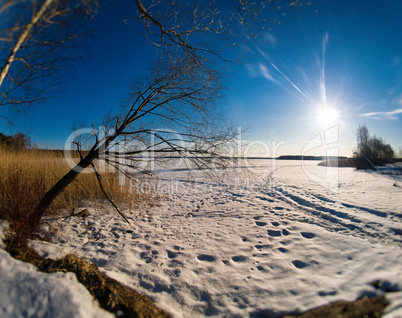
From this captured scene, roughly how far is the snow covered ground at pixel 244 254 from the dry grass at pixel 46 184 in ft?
2.20

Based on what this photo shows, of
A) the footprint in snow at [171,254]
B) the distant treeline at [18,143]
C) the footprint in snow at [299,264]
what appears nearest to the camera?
the footprint in snow at [299,264]

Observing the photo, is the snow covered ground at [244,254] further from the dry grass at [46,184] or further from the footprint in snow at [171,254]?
the dry grass at [46,184]

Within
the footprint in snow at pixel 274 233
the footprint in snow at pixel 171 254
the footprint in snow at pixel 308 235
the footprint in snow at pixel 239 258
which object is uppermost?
the footprint in snow at pixel 308 235

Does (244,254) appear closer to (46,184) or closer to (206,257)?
(206,257)

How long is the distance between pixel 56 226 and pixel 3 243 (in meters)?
1.97


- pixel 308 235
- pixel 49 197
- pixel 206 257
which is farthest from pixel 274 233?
pixel 49 197

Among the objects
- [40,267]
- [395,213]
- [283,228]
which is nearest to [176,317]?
[40,267]

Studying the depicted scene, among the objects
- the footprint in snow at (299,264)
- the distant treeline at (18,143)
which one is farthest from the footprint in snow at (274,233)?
the distant treeline at (18,143)

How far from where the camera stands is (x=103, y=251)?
2756 millimetres

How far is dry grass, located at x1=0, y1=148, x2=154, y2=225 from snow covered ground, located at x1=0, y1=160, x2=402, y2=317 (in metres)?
0.67

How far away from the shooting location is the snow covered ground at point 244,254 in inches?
66.1

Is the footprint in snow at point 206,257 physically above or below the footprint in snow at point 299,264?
below

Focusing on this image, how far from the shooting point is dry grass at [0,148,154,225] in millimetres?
3004

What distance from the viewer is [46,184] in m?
4.10
